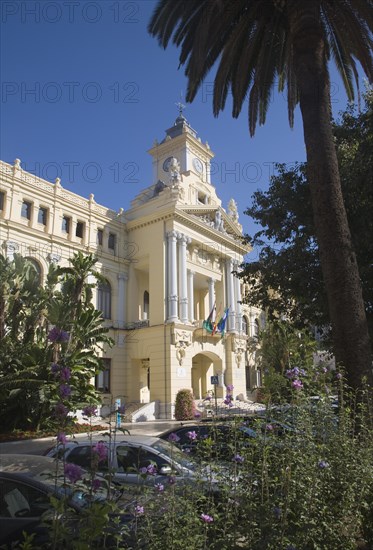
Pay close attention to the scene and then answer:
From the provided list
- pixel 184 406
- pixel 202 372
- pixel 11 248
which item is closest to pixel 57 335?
pixel 11 248

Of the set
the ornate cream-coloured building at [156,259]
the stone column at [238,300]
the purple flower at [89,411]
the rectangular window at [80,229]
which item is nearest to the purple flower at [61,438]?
the purple flower at [89,411]

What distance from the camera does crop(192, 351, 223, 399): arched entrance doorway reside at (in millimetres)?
33781

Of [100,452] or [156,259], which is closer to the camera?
[100,452]

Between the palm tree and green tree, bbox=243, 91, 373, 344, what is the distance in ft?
5.14

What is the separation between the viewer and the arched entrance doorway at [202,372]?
111 feet

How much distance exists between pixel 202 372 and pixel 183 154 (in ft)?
58.6

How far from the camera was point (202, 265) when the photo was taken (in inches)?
1332

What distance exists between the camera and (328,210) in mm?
7730

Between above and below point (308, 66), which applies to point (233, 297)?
above

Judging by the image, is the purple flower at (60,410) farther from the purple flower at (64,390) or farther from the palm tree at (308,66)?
the palm tree at (308,66)

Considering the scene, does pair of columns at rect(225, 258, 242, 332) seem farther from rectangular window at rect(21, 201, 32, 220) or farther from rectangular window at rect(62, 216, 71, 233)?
rectangular window at rect(21, 201, 32, 220)

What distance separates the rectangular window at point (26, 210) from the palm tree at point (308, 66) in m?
17.8

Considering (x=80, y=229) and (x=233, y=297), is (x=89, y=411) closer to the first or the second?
(x=80, y=229)

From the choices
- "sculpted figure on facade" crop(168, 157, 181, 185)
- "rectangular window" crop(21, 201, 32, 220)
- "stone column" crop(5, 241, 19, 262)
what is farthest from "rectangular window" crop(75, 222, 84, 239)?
"sculpted figure on facade" crop(168, 157, 181, 185)
